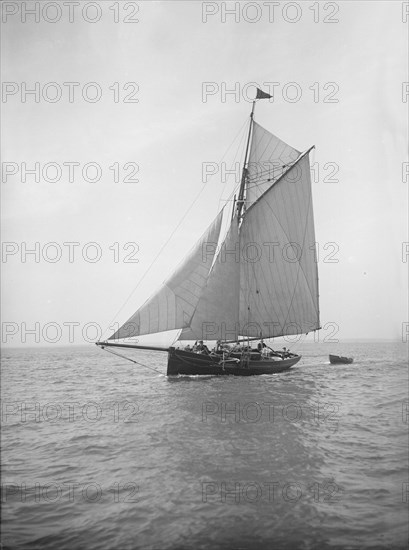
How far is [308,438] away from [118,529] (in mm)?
7039

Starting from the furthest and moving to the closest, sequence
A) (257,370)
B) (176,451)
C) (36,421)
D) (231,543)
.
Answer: (257,370) → (36,421) → (176,451) → (231,543)

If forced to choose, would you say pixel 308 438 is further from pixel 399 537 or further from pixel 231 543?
pixel 231 543

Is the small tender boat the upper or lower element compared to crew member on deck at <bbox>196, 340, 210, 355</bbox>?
lower

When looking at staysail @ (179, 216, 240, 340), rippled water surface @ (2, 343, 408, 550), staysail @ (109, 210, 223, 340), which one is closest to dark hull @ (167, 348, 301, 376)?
staysail @ (179, 216, 240, 340)

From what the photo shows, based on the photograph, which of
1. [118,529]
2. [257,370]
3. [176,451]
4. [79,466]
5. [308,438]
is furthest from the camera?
[257,370]

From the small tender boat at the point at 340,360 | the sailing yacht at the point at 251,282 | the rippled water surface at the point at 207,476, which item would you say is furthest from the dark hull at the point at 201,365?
the small tender boat at the point at 340,360

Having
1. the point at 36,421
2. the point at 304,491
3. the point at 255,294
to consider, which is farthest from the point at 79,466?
the point at 255,294

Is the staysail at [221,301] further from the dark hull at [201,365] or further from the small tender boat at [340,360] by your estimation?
the small tender boat at [340,360]

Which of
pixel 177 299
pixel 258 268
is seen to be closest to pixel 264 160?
pixel 258 268

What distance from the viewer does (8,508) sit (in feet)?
22.9

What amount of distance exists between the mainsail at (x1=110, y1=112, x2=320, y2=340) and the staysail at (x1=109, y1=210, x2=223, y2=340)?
7 cm

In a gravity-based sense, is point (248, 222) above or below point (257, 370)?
above

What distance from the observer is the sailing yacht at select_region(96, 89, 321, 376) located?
24891mm

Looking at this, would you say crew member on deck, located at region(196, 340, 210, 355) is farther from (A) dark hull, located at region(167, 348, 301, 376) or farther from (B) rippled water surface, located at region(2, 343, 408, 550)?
(B) rippled water surface, located at region(2, 343, 408, 550)
